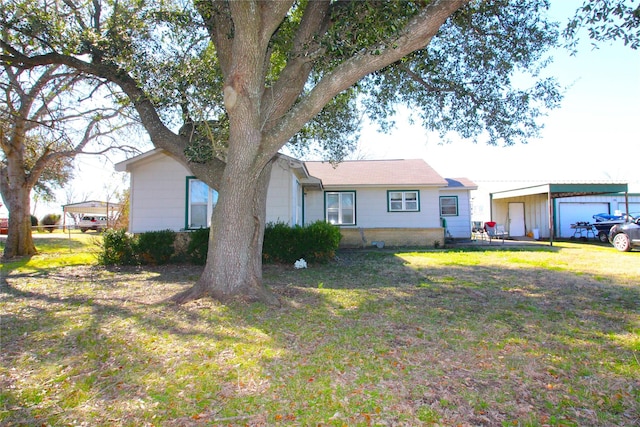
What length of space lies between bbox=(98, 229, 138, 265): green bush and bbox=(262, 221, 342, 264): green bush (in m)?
3.87

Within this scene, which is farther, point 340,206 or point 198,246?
point 340,206

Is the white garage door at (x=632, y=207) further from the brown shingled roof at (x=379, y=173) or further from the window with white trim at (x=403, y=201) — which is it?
the window with white trim at (x=403, y=201)

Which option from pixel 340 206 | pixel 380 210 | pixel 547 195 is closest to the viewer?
pixel 380 210

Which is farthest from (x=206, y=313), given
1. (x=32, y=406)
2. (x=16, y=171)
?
(x=16, y=171)

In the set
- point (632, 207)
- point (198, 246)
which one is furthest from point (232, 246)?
point (632, 207)

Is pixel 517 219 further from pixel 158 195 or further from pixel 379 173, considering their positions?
pixel 158 195

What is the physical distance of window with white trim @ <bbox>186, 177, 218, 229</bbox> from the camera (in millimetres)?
12695

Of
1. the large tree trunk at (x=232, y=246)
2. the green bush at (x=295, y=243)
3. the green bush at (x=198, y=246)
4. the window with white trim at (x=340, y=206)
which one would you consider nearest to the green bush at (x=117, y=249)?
the green bush at (x=198, y=246)

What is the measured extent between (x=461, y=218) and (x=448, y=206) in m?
0.89

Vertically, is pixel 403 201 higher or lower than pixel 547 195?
lower

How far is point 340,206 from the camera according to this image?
1811 cm

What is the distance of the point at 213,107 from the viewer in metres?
7.94

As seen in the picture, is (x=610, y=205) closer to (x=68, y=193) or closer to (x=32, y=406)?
(x=32, y=406)

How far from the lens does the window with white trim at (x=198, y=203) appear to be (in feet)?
41.7
